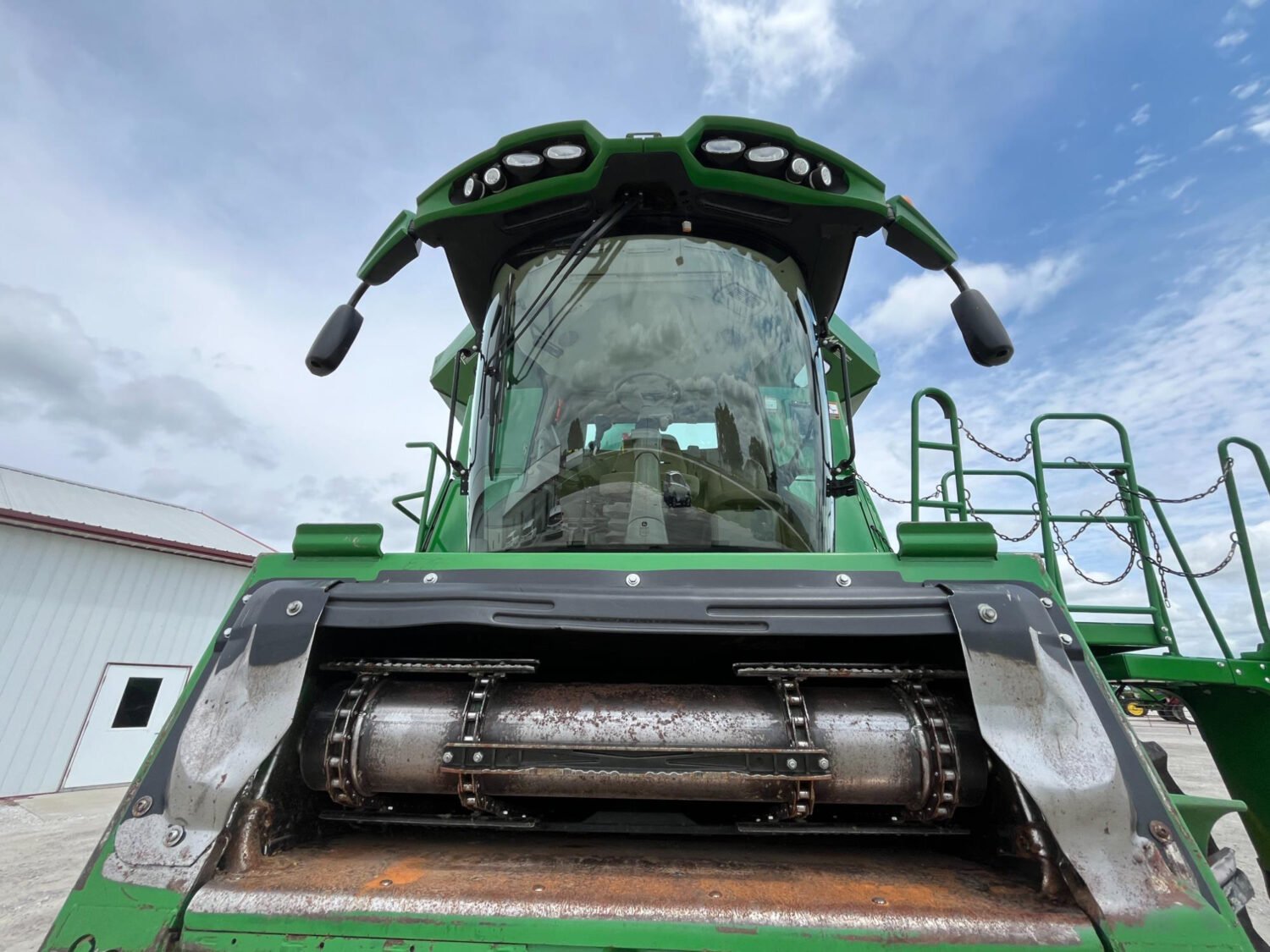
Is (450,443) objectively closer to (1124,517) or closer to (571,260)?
(571,260)

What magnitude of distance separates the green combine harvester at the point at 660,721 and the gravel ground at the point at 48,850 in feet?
12.5

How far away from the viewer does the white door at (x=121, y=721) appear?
9.84 metres

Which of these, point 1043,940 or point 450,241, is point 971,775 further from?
point 450,241

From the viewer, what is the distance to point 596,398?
253cm

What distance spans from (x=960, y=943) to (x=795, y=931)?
0.91ft

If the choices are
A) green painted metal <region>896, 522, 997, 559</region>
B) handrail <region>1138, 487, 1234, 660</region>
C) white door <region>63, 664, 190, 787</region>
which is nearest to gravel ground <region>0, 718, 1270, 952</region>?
white door <region>63, 664, 190, 787</region>

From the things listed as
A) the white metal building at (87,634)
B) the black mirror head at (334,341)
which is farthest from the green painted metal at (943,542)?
the white metal building at (87,634)

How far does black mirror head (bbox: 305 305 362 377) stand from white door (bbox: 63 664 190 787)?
430 inches

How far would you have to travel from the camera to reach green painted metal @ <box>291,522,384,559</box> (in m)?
1.71

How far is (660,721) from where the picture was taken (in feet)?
4.91

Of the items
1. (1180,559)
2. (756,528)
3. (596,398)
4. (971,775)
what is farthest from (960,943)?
(1180,559)

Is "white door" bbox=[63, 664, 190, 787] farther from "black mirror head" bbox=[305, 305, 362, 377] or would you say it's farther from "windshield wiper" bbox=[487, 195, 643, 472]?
"windshield wiper" bbox=[487, 195, 643, 472]

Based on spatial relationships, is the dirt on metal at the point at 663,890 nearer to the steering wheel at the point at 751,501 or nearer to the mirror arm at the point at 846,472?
the steering wheel at the point at 751,501

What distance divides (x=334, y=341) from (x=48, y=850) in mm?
6757
